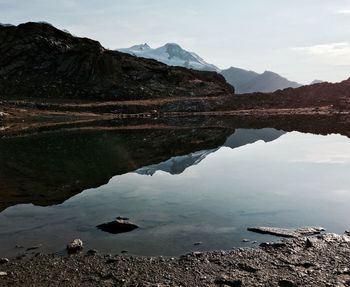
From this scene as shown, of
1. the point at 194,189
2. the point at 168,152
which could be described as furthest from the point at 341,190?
the point at 168,152

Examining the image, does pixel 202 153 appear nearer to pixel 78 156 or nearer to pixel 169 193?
pixel 78 156

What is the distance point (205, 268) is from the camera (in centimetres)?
1733

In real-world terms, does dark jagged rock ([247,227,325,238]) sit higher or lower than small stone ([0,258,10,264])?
higher

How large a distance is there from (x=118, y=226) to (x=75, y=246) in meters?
3.80

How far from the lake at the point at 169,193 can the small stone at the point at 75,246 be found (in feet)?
1.61

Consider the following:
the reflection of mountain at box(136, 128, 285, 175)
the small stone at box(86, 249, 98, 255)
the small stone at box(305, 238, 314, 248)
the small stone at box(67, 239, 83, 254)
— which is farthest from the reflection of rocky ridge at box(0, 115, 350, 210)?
the small stone at box(305, 238, 314, 248)

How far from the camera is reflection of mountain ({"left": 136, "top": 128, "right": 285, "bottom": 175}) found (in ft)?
144

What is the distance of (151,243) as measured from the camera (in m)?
21.0

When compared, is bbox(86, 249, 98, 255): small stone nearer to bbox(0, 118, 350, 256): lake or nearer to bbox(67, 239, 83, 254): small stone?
bbox(67, 239, 83, 254): small stone

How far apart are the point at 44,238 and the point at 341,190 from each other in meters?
21.0

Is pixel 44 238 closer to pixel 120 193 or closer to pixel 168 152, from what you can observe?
pixel 120 193

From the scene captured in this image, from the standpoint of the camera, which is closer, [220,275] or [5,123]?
[220,275]

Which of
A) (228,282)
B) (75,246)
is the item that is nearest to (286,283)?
(228,282)

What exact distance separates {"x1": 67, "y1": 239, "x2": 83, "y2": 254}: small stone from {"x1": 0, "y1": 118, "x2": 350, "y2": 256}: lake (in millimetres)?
492
